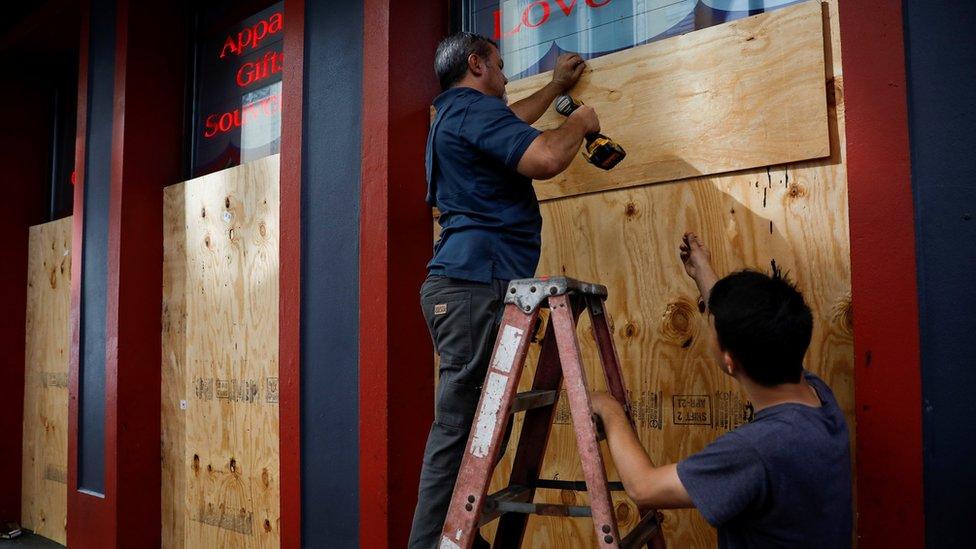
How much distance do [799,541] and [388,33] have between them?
2.43 meters

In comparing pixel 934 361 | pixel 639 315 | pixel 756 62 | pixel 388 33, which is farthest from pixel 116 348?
pixel 934 361

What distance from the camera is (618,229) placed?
2572 mm

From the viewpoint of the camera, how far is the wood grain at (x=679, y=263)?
2129 mm

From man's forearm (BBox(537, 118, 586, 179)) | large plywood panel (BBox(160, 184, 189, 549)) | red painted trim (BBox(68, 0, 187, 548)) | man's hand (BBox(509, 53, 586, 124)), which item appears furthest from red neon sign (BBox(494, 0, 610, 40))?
red painted trim (BBox(68, 0, 187, 548))

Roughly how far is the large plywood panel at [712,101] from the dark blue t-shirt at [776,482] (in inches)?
42.9

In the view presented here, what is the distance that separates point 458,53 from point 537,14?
0.87 meters

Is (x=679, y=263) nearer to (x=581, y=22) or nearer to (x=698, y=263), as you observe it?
(x=698, y=263)

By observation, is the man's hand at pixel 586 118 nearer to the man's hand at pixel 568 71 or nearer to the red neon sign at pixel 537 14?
the man's hand at pixel 568 71

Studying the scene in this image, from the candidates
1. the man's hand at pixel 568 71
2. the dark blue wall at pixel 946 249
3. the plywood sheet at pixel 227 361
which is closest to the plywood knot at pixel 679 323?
the dark blue wall at pixel 946 249

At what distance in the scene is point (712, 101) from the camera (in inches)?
93.1

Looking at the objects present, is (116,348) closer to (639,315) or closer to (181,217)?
(181,217)

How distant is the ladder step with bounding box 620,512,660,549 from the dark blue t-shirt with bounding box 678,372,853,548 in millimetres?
332

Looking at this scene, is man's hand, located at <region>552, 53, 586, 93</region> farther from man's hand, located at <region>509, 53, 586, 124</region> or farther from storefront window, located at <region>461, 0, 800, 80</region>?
storefront window, located at <region>461, 0, 800, 80</region>

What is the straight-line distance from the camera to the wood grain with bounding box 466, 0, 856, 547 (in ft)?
6.98
